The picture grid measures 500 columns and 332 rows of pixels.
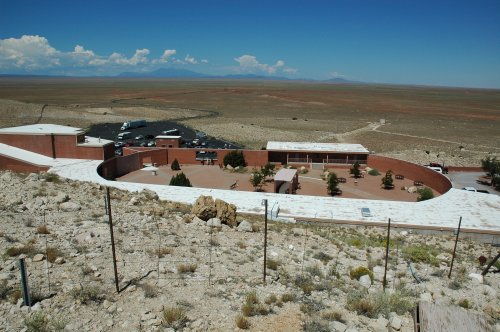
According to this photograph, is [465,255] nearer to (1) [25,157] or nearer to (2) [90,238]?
(2) [90,238]

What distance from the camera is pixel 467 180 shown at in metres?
36.5

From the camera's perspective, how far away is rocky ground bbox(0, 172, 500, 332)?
25.6 ft

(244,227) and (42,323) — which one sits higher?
(42,323)

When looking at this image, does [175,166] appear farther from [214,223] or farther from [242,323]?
[242,323]

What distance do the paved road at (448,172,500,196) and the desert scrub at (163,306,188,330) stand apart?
32331 mm

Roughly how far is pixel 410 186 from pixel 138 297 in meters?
29.6

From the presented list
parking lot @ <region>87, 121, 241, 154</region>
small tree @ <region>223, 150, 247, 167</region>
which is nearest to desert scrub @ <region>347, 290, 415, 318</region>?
small tree @ <region>223, 150, 247, 167</region>

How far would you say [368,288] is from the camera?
10617mm

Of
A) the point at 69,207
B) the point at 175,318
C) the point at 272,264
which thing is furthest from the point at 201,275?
the point at 69,207

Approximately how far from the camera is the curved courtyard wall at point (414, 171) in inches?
1227

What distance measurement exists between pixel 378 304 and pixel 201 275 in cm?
447

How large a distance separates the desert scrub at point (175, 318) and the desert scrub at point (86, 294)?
5.22 feet

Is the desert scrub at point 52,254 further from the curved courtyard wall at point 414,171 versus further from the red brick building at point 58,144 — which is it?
the curved courtyard wall at point 414,171

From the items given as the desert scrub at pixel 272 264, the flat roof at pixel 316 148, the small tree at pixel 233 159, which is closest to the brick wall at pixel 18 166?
the small tree at pixel 233 159
